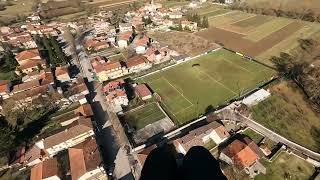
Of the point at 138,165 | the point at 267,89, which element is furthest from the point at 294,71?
the point at 138,165

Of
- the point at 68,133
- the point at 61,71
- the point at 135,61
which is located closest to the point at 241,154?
the point at 68,133

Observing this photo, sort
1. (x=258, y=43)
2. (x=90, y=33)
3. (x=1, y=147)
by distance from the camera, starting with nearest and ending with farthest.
A: 1. (x=1, y=147)
2. (x=258, y=43)
3. (x=90, y=33)

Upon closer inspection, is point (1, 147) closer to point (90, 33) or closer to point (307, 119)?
point (307, 119)

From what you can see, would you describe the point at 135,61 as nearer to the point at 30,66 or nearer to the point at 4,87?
the point at 30,66

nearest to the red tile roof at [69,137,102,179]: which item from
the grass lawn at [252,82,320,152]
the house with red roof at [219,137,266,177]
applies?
the house with red roof at [219,137,266,177]

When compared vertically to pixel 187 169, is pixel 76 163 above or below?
below

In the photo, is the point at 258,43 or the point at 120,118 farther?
the point at 258,43

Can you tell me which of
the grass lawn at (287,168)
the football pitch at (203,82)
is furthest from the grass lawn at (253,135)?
the football pitch at (203,82)
